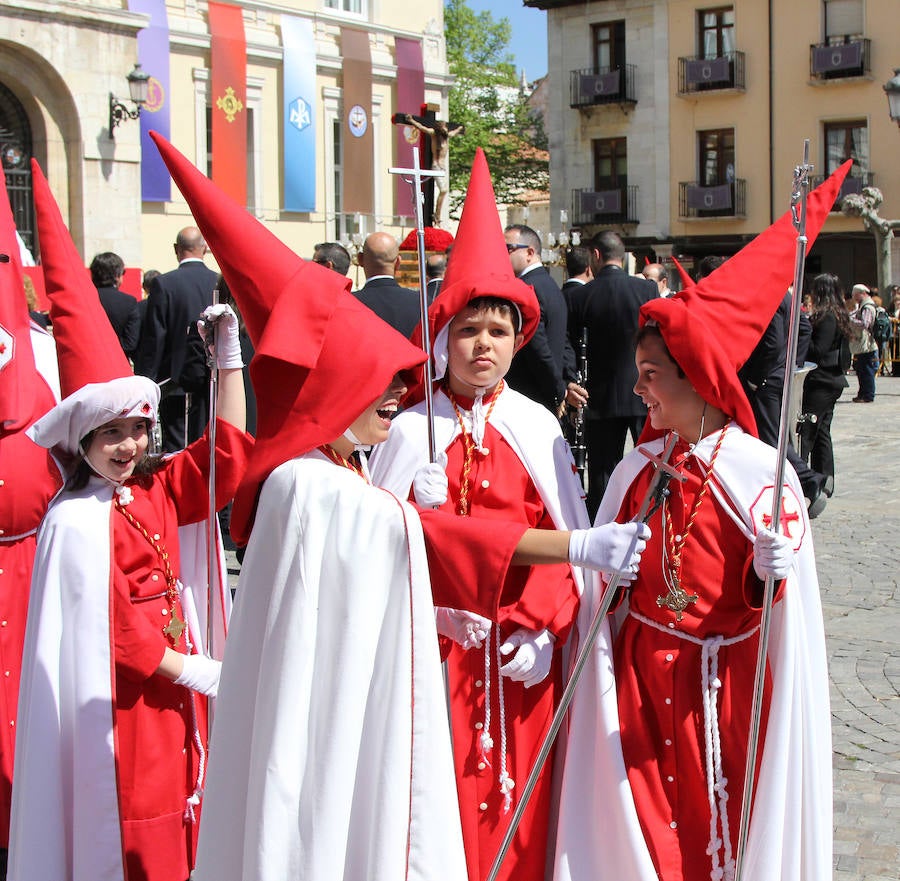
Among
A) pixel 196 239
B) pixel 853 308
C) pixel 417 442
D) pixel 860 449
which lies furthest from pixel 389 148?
pixel 417 442

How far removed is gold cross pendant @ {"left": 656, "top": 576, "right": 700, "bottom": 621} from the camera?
3.39 metres

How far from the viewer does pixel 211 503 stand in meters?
3.82

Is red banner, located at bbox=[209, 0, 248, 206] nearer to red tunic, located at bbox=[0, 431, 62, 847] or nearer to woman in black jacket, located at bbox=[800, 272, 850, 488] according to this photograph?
woman in black jacket, located at bbox=[800, 272, 850, 488]

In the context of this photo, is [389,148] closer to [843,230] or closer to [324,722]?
[843,230]

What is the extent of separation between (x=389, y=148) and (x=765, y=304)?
26153 mm

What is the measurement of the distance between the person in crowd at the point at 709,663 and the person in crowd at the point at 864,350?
15668mm

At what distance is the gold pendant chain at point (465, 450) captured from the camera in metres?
3.78

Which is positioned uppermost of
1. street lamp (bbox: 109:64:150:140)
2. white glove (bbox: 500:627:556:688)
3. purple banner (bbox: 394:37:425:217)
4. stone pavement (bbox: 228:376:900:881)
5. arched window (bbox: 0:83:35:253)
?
purple banner (bbox: 394:37:425:217)

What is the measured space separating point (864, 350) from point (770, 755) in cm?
1647

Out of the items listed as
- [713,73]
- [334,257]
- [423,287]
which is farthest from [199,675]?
[713,73]

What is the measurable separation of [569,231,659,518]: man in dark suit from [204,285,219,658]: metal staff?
5.11 meters

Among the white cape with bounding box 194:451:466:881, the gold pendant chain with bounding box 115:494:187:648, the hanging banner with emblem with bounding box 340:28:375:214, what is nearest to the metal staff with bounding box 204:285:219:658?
the gold pendant chain with bounding box 115:494:187:648

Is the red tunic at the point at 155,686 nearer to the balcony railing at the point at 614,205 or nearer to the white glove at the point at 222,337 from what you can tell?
the white glove at the point at 222,337

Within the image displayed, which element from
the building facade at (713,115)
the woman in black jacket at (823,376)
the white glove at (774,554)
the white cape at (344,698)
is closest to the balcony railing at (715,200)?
the building facade at (713,115)
